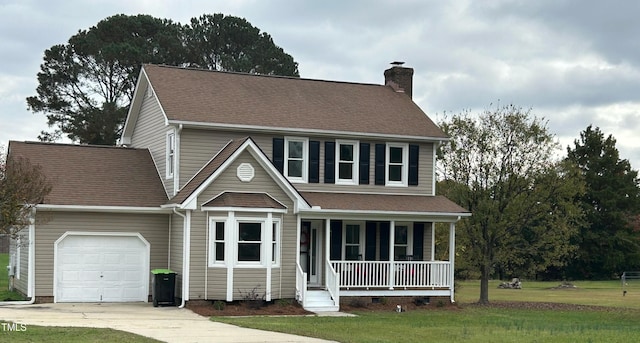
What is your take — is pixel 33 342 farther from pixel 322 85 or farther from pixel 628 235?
pixel 628 235

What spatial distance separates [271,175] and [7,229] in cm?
776

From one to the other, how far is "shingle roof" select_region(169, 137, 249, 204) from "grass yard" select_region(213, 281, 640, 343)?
451 centimetres

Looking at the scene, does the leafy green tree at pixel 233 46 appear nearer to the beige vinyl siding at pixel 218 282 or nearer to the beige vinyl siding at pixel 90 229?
the beige vinyl siding at pixel 90 229

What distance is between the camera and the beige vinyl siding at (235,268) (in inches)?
985

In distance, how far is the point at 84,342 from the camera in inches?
622

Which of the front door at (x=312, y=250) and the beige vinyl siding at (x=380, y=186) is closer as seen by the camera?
the front door at (x=312, y=250)

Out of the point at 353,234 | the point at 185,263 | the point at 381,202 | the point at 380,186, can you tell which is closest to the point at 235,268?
the point at 185,263

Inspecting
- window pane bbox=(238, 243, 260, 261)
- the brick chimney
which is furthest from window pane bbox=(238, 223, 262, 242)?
the brick chimney

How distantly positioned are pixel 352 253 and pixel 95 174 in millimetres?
8905

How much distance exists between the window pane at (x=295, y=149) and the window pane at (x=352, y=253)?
3.60 metres

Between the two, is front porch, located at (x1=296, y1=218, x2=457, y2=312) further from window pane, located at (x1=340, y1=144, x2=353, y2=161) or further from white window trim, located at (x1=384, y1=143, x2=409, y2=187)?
window pane, located at (x1=340, y1=144, x2=353, y2=161)

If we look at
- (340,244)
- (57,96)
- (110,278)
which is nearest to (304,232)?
(340,244)

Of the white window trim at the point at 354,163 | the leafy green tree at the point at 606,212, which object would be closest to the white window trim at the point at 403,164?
the white window trim at the point at 354,163

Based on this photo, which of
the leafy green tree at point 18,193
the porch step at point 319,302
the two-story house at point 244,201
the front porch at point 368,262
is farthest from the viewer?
the front porch at point 368,262
